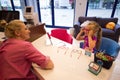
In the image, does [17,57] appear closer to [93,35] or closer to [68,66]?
[68,66]

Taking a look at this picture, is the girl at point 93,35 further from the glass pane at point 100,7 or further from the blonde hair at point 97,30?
the glass pane at point 100,7

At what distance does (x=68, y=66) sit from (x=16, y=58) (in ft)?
1.69

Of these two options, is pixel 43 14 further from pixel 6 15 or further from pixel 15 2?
pixel 6 15

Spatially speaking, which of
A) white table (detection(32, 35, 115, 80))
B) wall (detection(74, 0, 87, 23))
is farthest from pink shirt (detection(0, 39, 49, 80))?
wall (detection(74, 0, 87, 23))

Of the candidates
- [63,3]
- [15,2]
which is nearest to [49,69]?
[63,3]

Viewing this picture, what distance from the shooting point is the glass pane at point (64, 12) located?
503 cm

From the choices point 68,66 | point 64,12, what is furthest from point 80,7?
point 68,66

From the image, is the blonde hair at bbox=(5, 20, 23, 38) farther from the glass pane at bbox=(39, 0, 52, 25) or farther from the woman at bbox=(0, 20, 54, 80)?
the glass pane at bbox=(39, 0, 52, 25)

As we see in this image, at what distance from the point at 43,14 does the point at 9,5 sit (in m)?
1.76

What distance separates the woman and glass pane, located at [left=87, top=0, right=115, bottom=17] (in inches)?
161

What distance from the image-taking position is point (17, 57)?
100 cm

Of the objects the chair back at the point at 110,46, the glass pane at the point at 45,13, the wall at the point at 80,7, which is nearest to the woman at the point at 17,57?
the chair back at the point at 110,46

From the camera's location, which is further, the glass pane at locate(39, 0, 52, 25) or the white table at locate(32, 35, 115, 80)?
the glass pane at locate(39, 0, 52, 25)

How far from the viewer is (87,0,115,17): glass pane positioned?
4.51 m
